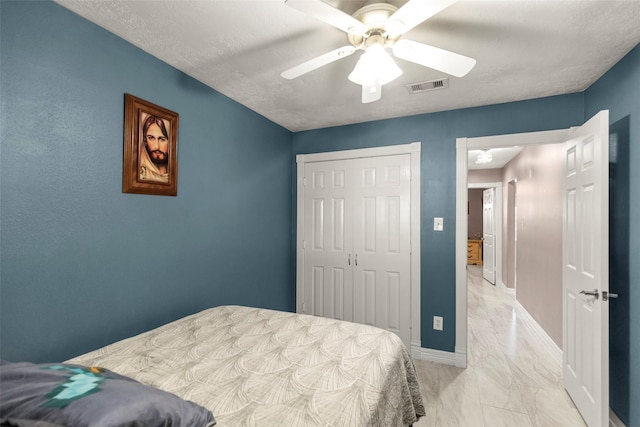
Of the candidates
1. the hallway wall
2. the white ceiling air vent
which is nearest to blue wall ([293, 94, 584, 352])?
the white ceiling air vent

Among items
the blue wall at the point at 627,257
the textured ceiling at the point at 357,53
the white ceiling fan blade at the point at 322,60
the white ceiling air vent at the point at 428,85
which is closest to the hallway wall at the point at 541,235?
the blue wall at the point at 627,257

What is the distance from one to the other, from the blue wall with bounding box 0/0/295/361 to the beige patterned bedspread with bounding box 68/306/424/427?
10.2 inches

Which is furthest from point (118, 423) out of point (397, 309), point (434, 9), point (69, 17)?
point (397, 309)

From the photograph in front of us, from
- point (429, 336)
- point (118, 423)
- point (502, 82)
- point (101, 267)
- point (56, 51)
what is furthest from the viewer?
point (429, 336)

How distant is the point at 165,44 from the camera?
1851 mm

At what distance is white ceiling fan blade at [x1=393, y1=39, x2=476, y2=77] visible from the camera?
1.39 m

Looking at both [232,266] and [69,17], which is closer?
[69,17]

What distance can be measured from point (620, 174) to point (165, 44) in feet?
9.99

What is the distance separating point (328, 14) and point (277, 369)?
1.54m

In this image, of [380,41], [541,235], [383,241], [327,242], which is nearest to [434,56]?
[380,41]

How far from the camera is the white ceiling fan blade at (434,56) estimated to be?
1.39 meters

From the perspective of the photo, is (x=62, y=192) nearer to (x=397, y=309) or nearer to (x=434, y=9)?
(x=434, y=9)

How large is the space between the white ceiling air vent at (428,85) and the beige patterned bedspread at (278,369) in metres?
1.87

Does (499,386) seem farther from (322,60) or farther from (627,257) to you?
(322,60)
